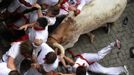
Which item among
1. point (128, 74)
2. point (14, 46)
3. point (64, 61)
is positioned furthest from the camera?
point (128, 74)

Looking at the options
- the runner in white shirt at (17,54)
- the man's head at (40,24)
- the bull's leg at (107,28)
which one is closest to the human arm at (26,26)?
the man's head at (40,24)

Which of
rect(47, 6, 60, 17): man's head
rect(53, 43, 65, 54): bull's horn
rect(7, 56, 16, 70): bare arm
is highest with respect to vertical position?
rect(47, 6, 60, 17): man's head

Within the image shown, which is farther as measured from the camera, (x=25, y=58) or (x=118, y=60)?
(x=118, y=60)

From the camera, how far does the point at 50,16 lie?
32.4 ft

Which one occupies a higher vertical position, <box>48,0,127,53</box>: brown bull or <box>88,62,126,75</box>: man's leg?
<box>48,0,127,53</box>: brown bull

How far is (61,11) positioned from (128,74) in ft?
6.92

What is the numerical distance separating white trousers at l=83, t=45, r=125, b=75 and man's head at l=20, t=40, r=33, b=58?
6.70 feet

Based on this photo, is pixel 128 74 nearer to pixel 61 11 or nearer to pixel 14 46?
pixel 61 11

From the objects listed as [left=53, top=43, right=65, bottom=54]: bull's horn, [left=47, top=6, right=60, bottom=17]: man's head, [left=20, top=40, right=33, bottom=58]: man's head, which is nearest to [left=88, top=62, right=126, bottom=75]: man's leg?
[left=53, top=43, right=65, bottom=54]: bull's horn

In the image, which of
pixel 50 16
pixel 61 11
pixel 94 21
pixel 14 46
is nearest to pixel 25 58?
pixel 14 46

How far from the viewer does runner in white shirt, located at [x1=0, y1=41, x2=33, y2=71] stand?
28.4ft

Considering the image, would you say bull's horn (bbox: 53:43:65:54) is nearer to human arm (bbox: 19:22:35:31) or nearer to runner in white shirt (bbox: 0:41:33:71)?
human arm (bbox: 19:22:35:31)

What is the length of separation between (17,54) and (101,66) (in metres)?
2.67

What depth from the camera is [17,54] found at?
8953 mm
